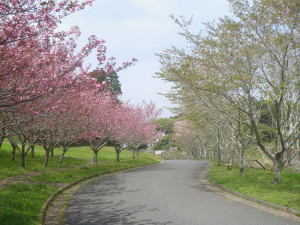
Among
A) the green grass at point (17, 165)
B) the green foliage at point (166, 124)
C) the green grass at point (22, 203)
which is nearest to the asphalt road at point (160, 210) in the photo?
the green grass at point (22, 203)

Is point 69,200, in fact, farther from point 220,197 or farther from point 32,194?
point 220,197

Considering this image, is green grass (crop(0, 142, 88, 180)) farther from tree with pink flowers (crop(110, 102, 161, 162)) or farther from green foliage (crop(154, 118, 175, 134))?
green foliage (crop(154, 118, 175, 134))

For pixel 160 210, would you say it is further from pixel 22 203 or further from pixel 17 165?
pixel 17 165

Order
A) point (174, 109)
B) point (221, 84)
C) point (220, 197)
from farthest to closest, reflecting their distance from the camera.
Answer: point (174, 109)
point (221, 84)
point (220, 197)

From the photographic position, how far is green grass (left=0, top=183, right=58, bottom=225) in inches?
252

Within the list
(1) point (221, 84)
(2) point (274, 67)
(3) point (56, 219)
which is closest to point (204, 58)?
(1) point (221, 84)

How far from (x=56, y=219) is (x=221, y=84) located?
970 centimetres

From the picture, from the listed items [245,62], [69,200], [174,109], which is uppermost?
[245,62]

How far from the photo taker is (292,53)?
1349 centimetres

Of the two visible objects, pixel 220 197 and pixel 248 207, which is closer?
pixel 248 207

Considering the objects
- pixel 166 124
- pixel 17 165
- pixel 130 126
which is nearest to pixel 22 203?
pixel 17 165

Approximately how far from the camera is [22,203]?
793cm

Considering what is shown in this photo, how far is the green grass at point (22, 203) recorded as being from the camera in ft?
21.0

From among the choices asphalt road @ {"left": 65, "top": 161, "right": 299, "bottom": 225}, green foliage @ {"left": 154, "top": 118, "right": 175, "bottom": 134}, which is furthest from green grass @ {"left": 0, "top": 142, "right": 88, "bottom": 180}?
green foliage @ {"left": 154, "top": 118, "right": 175, "bottom": 134}
